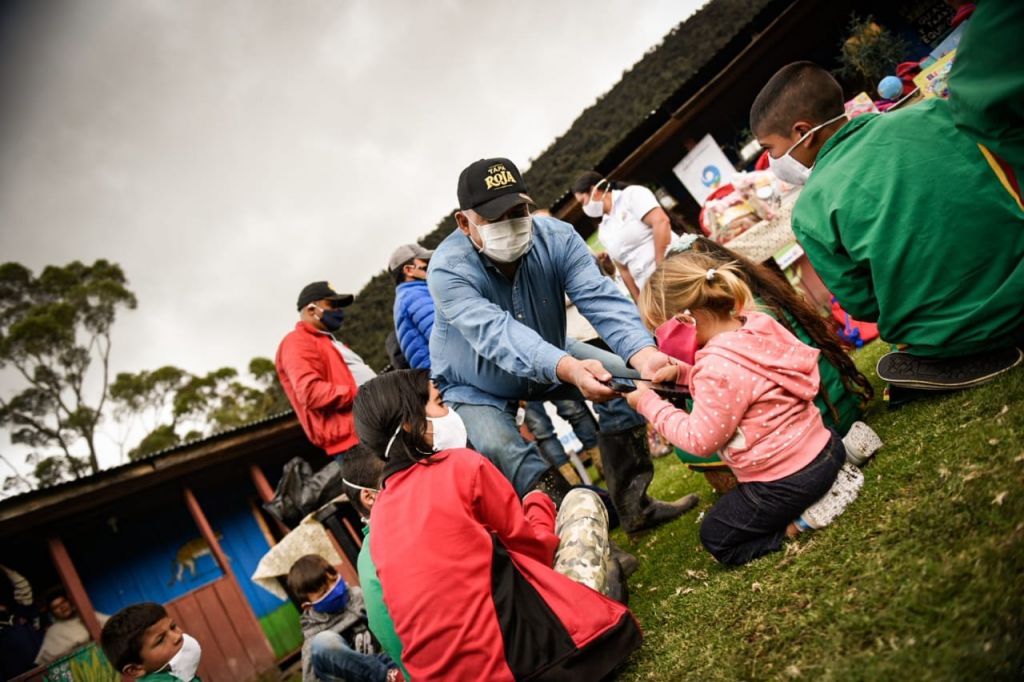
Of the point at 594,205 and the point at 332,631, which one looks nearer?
the point at 332,631

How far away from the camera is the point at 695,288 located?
7.50 ft

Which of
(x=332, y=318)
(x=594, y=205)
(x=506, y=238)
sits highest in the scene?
(x=332, y=318)

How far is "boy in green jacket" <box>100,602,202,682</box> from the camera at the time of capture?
3137mm

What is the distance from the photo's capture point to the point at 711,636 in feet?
6.26

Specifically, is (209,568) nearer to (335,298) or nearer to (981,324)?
(335,298)

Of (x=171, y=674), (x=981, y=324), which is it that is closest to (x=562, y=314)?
(x=981, y=324)

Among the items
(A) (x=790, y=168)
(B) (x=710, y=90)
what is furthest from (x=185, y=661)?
(B) (x=710, y=90)

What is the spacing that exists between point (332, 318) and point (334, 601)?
2.31 m

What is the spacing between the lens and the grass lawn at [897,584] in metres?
1.22

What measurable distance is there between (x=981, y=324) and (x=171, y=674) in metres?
4.36

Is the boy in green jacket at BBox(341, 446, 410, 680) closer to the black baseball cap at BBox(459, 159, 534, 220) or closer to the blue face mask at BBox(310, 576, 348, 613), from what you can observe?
the black baseball cap at BBox(459, 159, 534, 220)

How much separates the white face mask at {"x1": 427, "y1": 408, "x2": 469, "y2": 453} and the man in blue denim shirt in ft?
0.81

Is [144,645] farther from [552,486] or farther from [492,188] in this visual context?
[492,188]

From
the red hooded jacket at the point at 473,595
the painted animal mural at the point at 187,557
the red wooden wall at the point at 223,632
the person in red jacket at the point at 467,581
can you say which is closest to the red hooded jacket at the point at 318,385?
the person in red jacket at the point at 467,581
